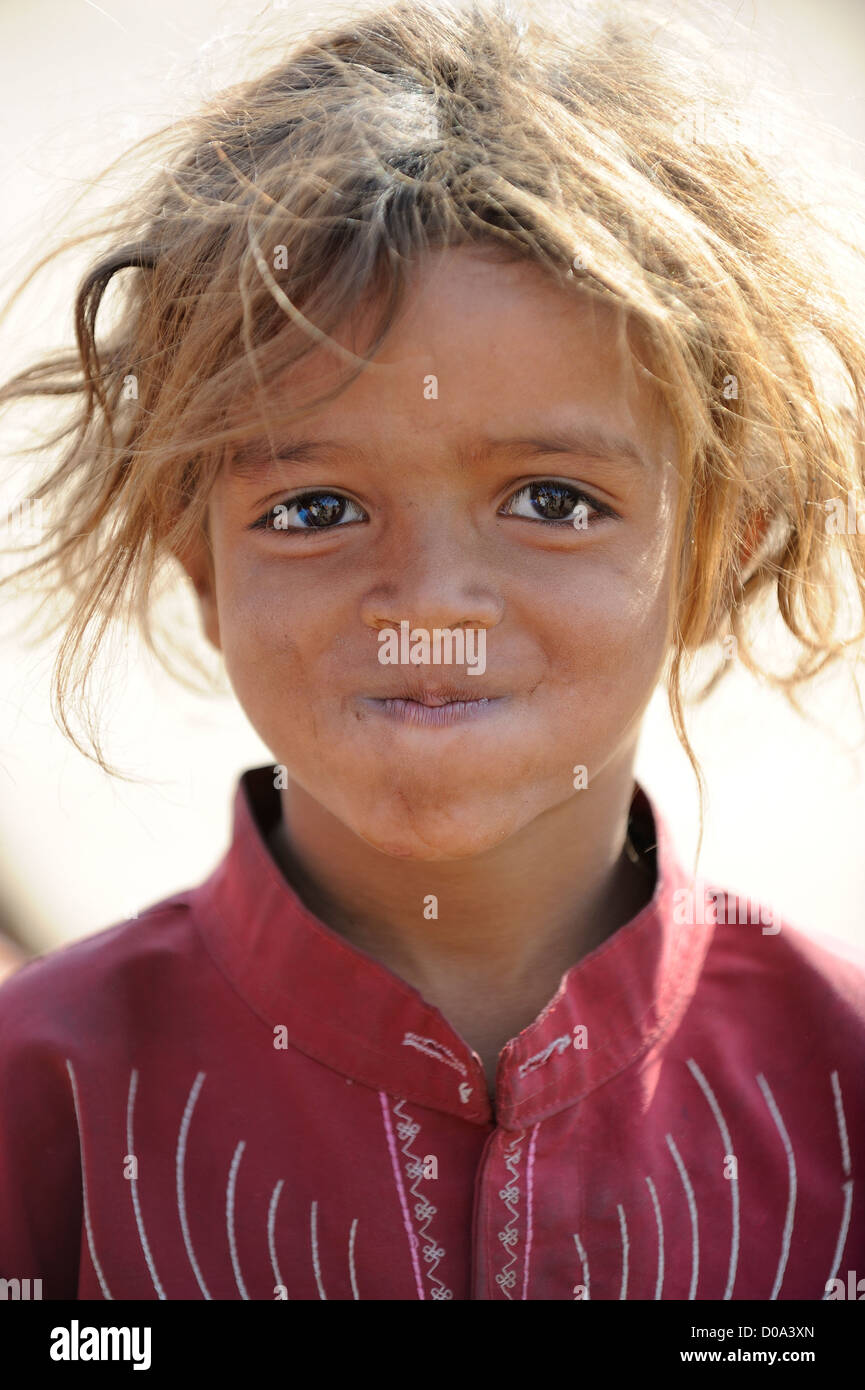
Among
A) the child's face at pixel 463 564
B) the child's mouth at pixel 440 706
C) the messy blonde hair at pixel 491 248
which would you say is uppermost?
the messy blonde hair at pixel 491 248

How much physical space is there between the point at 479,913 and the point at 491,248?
554 millimetres

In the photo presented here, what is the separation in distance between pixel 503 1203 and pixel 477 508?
Result: 21.6 inches

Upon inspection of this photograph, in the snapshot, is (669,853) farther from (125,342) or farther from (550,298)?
(125,342)

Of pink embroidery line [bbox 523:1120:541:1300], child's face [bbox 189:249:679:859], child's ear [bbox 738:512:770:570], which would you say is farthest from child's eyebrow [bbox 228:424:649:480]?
pink embroidery line [bbox 523:1120:541:1300]

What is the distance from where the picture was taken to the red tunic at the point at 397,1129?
44.3 inches

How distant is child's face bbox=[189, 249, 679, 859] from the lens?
1.01 metres

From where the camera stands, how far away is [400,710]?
1048 mm

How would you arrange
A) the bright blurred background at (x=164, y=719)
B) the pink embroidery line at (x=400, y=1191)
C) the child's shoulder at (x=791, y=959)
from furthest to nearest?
1. the bright blurred background at (x=164, y=719)
2. the child's shoulder at (x=791, y=959)
3. the pink embroidery line at (x=400, y=1191)

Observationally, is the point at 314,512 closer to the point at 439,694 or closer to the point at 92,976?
the point at 439,694

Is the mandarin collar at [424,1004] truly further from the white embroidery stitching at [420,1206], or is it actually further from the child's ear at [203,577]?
the child's ear at [203,577]

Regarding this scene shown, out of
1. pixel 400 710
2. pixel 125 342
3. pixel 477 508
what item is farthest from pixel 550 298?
pixel 125 342

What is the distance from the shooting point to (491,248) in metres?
1.04

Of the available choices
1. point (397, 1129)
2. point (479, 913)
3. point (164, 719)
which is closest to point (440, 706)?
point (479, 913)

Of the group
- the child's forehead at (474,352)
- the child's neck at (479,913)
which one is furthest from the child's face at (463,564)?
the child's neck at (479,913)
